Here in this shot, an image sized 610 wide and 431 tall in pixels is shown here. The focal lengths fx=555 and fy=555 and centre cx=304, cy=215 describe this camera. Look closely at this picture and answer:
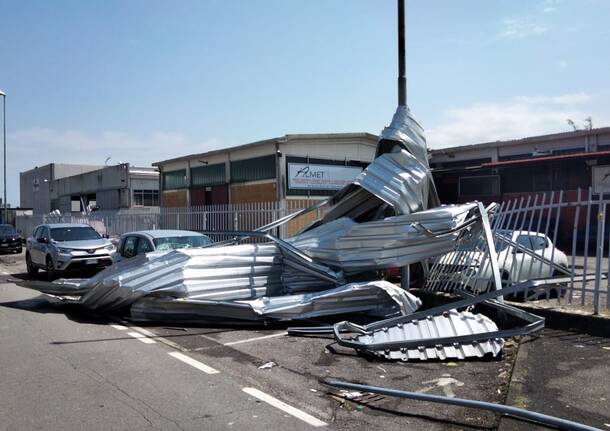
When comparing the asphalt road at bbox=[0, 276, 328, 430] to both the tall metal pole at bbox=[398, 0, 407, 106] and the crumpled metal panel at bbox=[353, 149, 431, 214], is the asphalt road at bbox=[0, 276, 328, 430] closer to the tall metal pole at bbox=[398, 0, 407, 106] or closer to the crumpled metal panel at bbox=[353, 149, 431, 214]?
the crumpled metal panel at bbox=[353, 149, 431, 214]

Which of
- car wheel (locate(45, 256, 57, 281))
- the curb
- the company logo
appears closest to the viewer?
the curb

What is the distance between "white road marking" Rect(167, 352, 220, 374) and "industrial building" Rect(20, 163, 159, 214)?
3371 centimetres

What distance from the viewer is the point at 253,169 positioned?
24312mm

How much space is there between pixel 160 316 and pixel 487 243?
17.8 ft

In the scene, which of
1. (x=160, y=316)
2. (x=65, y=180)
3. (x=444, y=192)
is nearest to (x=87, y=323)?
(x=160, y=316)

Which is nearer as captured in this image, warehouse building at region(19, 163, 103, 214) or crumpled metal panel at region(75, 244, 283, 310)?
crumpled metal panel at region(75, 244, 283, 310)

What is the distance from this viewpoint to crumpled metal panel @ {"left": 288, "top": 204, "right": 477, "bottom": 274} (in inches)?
366

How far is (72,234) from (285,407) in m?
14.5

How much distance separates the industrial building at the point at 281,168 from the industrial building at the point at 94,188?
42.1 ft

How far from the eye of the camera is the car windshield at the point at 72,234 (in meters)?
17.4

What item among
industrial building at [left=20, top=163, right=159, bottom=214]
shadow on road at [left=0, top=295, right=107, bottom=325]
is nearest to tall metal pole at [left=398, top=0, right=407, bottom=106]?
shadow on road at [left=0, top=295, right=107, bottom=325]

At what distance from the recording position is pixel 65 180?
160 ft

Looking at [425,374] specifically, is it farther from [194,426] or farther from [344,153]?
[344,153]

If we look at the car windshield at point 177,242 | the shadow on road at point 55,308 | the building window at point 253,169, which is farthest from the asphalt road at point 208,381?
the building window at point 253,169
